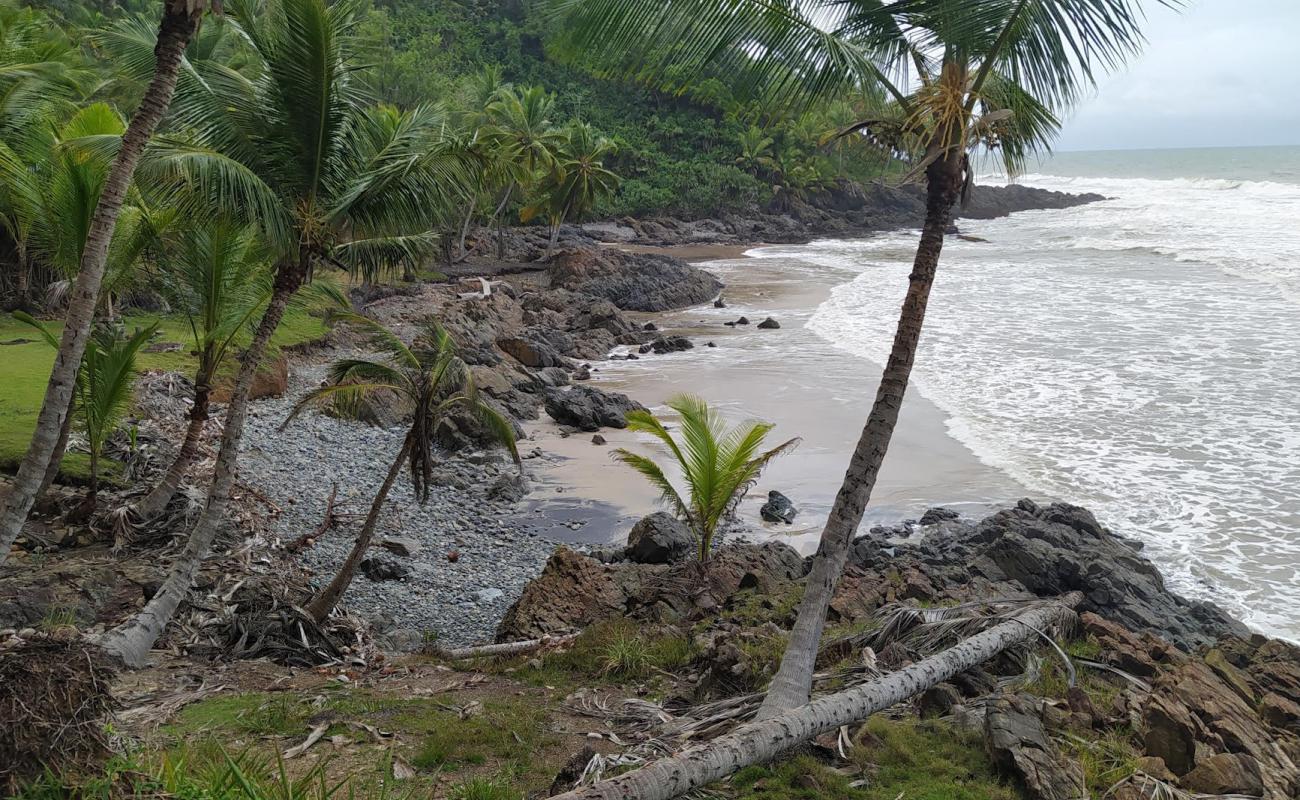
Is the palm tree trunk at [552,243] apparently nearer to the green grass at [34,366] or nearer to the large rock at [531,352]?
the large rock at [531,352]

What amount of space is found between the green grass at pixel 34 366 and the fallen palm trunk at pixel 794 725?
7.99 m

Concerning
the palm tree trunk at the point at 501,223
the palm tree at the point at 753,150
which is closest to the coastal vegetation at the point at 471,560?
the palm tree trunk at the point at 501,223

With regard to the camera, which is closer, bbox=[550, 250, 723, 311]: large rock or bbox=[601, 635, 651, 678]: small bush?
bbox=[601, 635, 651, 678]: small bush

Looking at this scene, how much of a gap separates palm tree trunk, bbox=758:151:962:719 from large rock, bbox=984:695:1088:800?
114 centimetres

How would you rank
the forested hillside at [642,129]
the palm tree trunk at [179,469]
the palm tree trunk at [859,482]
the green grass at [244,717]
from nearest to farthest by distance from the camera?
the palm tree trunk at [859,482]
the green grass at [244,717]
the palm tree trunk at [179,469]
the forested hillside at [642,129]

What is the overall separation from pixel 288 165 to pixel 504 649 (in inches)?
189

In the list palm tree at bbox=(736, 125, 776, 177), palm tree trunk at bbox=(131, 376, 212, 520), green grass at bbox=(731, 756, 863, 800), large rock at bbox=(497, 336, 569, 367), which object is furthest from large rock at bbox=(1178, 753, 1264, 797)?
palm tree at bbox=(736, 125, 776, 177)

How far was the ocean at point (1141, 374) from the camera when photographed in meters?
11.6

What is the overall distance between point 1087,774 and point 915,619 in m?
1.81

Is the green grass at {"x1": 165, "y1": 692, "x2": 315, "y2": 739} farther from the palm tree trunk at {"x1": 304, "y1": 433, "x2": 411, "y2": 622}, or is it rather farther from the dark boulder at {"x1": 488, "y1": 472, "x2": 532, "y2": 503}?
the dark boulder at {"x1": 488, "y1": 472, "x2": 532, "y2": 503}

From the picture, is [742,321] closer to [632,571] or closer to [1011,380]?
[1011,380]

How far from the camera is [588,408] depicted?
16.8 metres

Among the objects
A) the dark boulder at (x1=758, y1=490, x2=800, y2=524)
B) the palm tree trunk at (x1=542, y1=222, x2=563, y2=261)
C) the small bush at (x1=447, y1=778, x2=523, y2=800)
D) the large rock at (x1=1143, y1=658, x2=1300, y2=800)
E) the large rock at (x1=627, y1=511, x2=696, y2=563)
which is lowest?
the dark boulder at (x1=758, y1=490, x2=800, y2=524)

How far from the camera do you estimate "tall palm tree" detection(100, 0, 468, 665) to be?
7.28 m
